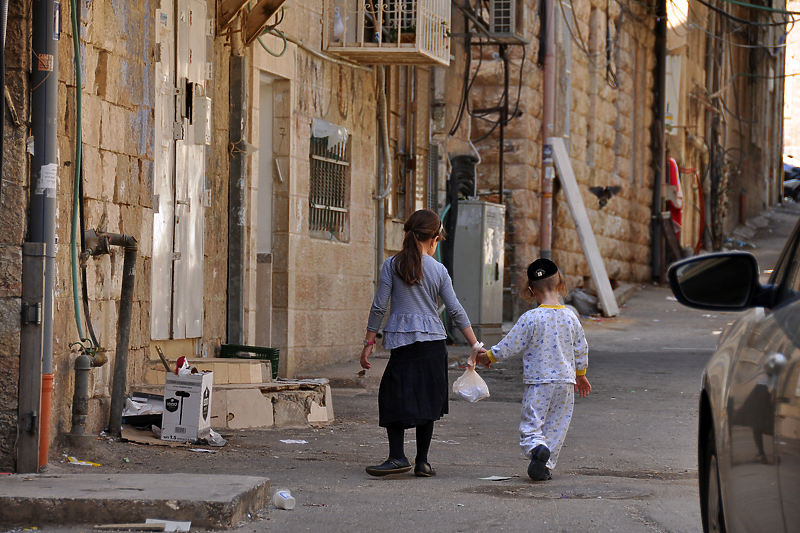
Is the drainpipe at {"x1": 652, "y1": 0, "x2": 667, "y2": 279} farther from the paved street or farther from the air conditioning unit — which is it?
the paved street

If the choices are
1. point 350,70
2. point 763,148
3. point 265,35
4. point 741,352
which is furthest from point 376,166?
point 763,148

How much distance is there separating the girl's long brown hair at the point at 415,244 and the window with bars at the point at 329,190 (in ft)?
17.2

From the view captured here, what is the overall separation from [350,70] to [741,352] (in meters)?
9.84

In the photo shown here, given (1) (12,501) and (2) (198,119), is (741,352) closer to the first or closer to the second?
(1) (12,501)

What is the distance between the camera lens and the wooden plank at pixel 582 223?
17016 mm

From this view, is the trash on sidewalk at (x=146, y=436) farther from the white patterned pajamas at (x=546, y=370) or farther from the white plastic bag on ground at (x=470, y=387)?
the white patterned pajamas at (x=546, y=370)

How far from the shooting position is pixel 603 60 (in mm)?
20469

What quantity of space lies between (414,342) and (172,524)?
7.06ft

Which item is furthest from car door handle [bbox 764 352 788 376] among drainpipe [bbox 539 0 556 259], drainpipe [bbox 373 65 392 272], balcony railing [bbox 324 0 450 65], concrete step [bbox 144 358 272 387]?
drainpipe [bbox 539 0 556 259]

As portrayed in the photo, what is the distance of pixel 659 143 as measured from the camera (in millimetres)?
23750

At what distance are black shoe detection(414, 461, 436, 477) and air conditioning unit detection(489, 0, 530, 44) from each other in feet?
33.3

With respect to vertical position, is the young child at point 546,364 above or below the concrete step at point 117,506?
above

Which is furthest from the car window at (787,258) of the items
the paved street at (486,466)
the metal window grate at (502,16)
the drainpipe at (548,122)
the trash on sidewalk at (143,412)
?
the drainpipe at (548,122)

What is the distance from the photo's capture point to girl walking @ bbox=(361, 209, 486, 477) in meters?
6.11
